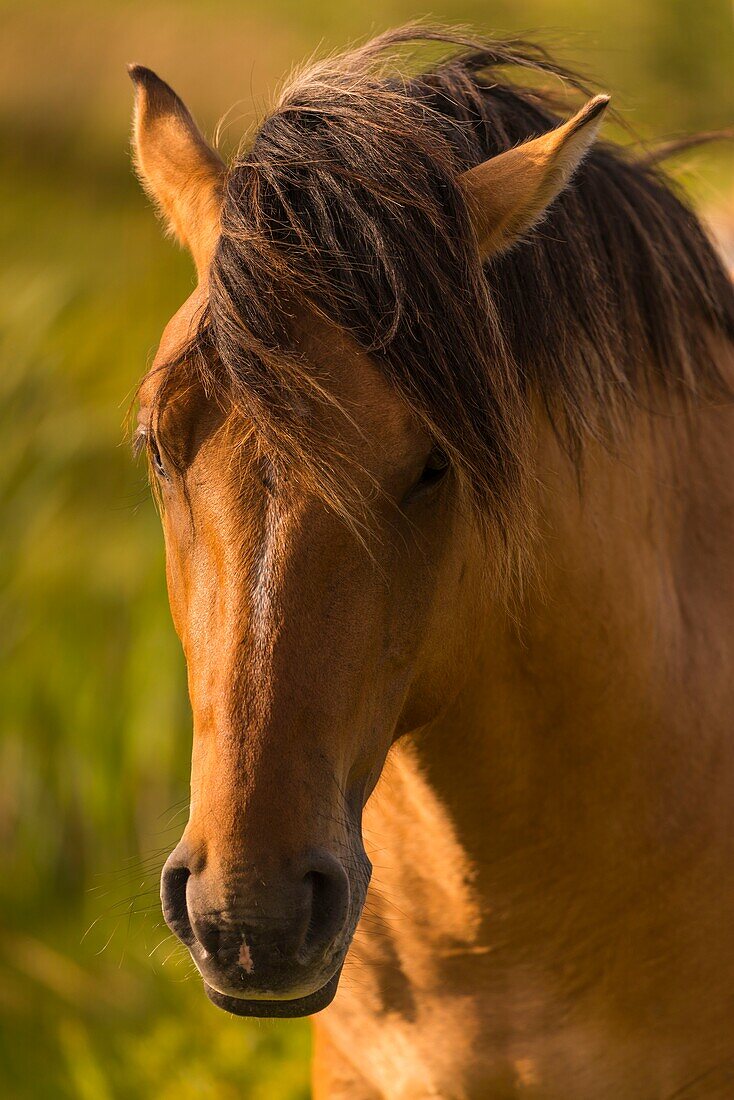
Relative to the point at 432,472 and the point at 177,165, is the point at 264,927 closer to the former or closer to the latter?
the point at 432,472

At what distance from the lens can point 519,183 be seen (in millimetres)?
1205

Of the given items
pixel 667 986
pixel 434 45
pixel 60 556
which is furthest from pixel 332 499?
pixel 60 556

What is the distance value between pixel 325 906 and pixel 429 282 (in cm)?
62

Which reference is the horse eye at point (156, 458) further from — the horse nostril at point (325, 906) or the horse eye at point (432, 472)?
the horse nostril at point (325, 906)

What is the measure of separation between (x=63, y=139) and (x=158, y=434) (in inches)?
266

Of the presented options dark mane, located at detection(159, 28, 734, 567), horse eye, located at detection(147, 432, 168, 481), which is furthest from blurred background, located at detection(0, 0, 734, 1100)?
horse eye, located at detection(147, 432, 168, 481)

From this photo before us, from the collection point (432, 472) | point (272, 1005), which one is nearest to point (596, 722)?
point (432, 472)

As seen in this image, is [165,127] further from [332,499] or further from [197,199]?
[332,499]

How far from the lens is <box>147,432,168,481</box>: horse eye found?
1.20 m

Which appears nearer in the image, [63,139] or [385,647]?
Answer: [385,647]

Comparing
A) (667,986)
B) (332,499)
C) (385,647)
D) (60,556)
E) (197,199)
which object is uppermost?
(197,199)

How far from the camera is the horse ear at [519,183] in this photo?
118 cm

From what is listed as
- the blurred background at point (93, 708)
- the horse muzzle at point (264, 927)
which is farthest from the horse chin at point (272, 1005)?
the blurred background at point (93, 708)

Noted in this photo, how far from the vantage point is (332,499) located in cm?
105
